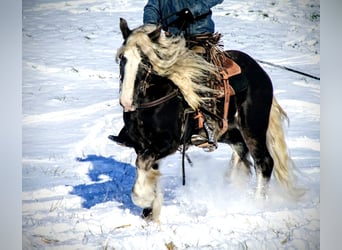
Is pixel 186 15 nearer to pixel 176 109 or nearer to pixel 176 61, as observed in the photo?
pixel 176 61

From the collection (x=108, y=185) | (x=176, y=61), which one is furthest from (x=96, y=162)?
(x=176, y=61)

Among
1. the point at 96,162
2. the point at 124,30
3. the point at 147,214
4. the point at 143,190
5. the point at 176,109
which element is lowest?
the point at 147,214

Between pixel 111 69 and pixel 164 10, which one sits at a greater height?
pixel 164 10

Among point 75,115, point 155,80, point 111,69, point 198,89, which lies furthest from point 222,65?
point 75,115

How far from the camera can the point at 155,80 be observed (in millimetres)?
2504

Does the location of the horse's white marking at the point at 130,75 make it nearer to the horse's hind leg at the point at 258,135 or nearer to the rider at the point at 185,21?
the rider at the point at 185,21

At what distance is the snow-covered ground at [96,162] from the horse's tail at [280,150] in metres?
0.09

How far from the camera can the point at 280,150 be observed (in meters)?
2.74

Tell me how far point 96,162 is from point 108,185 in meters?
0.12

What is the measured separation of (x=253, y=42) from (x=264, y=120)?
14.9 inches

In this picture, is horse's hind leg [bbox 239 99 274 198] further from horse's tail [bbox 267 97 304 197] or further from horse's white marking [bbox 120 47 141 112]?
horse's white marking [bbox 120 47 141 112]

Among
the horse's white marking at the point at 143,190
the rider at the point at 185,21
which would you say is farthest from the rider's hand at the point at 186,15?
the horse's white marking at the point at 143,190
